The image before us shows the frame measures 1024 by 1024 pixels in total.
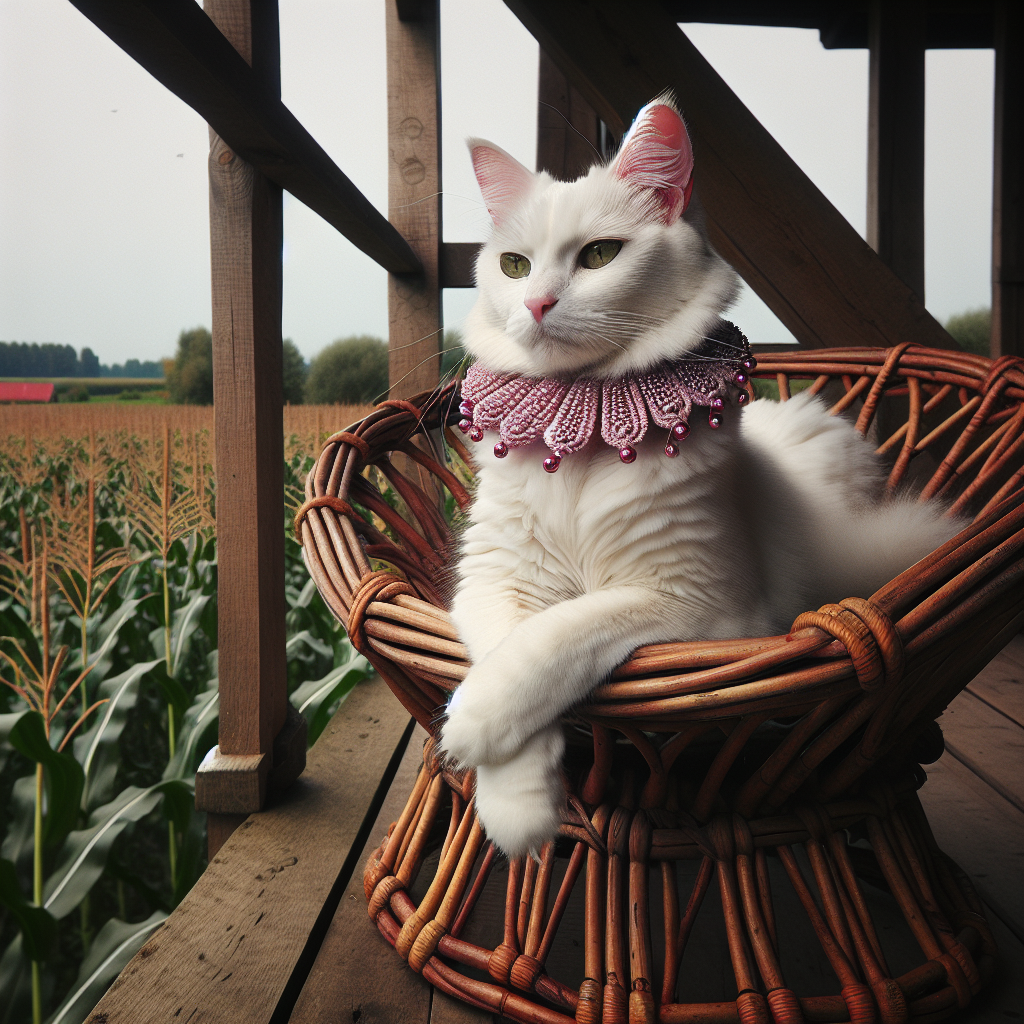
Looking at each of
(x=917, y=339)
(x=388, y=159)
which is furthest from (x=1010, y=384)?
(x=388, y=159)

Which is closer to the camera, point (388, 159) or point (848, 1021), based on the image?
point (848, 1021)

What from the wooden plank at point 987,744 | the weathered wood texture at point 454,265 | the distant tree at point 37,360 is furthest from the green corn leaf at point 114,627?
the wooden plank at point 987,744

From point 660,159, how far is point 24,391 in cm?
85

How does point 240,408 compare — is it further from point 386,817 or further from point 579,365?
point 386,817

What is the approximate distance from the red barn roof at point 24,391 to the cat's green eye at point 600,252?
2.30ft

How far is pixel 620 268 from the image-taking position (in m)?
0.74

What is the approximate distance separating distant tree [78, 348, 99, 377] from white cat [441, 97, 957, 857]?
65 cm

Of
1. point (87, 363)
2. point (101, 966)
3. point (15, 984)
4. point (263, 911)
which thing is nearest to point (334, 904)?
point (263, 911)

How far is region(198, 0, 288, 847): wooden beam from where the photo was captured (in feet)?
3.27

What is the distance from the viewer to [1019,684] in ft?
5.36

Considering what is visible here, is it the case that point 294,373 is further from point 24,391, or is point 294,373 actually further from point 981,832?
point 981,832

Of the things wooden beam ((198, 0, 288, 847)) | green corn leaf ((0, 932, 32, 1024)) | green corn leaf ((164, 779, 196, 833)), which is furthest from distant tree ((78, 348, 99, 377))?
green corn leaf ((0, 932, 32, 1024))

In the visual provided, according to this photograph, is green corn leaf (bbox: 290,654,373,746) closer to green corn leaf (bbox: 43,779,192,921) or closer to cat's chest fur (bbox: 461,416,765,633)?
green corn leaf (bbox: 43,779,192,921)

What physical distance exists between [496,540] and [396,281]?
49.1 inches
